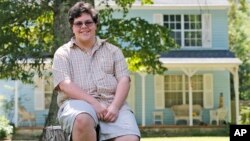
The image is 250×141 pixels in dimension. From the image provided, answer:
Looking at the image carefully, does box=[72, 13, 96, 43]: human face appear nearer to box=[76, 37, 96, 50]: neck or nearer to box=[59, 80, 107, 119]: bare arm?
box=[76, 37, 96, 50]: neck

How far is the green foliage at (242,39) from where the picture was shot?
3149 cm

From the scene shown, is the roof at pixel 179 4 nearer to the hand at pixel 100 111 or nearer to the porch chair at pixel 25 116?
the porch chair at pixel 25 116

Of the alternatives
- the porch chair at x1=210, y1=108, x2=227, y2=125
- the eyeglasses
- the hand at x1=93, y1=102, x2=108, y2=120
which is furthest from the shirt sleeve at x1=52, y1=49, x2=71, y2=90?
the porch chair at x1=210, y1=108, x2=227, y2=125

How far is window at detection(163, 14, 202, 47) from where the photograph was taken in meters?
23.1

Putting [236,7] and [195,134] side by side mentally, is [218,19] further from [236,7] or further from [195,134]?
[236,7]

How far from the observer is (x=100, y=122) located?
4.35 meters

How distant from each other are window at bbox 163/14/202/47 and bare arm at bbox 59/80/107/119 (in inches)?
741

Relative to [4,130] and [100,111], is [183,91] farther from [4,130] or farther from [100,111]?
[100,111]

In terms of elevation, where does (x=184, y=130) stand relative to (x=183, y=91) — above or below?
below

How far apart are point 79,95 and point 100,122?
268 millimetres

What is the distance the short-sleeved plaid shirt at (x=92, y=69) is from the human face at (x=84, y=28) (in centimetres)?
9

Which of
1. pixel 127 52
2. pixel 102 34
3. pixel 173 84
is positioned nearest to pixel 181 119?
pixel 173 84

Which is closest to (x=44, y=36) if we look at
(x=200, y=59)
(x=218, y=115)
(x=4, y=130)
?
(x=4, y=130)

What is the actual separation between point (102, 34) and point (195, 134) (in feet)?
28.2
